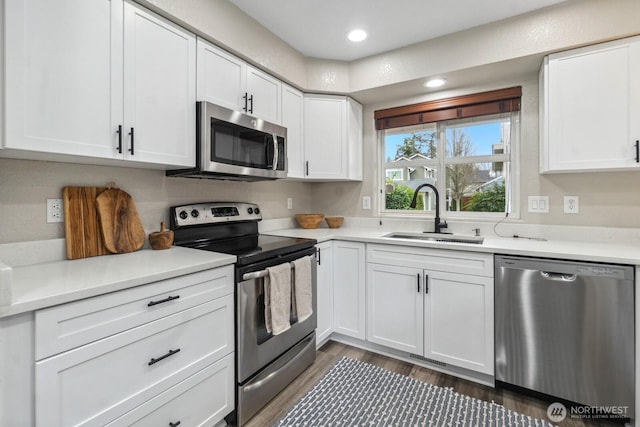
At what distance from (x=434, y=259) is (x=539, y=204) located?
0.99m

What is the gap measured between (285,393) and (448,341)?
3.71ft

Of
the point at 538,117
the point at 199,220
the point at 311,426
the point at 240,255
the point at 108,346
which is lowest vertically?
the point at 311,426

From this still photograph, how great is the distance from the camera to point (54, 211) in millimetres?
1490

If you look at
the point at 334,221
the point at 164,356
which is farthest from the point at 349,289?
the point at 164,356

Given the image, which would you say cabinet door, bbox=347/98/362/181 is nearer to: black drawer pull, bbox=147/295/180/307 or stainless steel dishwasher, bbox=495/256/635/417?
stainless steel dishwasher, bbox=495/256/635/417

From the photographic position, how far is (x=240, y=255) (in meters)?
1.62

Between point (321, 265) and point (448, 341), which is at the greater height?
point (321, 265)

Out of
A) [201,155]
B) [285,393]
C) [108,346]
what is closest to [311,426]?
[285,393]

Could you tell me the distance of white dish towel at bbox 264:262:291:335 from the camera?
1.72 meters

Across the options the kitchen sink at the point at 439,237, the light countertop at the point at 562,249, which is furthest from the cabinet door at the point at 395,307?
the kitchen sink at the point at 439,237

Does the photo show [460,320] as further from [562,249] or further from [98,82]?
[98,82]

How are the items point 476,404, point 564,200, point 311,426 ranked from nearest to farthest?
point 311,426 → point 476,404 → point 564,200

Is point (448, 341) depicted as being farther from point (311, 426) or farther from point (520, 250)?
point (311, 426)

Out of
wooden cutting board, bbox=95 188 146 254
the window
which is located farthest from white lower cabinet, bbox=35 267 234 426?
the window
